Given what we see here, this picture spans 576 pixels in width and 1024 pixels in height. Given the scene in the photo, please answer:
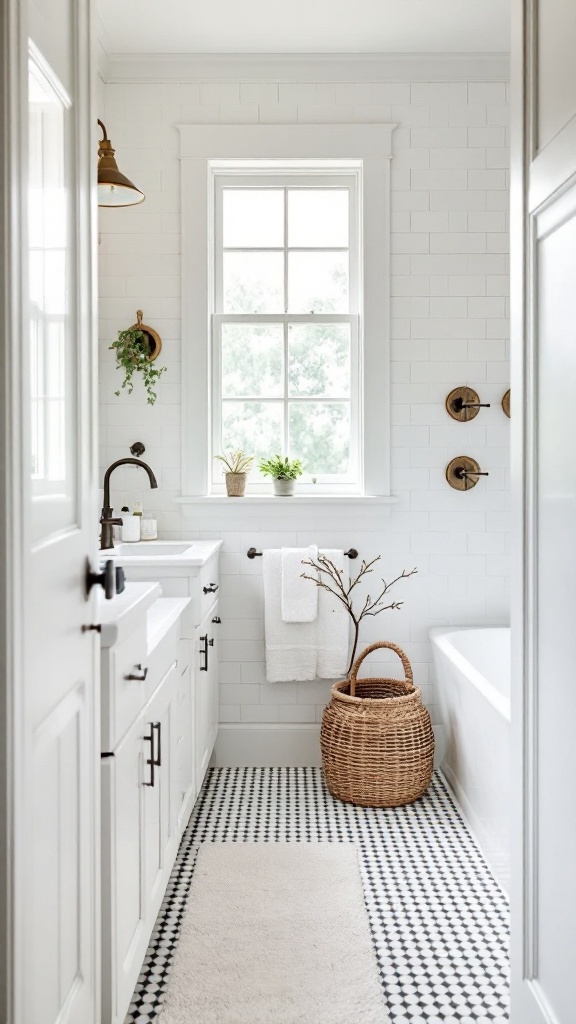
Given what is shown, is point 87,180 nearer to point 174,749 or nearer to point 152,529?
point 174,749

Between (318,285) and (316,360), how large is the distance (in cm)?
35

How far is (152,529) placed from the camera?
359cm

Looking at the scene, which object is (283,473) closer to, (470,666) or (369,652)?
(369,652)

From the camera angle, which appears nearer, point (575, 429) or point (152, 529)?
point (575, 429)

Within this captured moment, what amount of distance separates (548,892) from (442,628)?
2.30m

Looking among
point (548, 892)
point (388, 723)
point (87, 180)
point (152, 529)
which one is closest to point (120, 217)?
point (152, 529)

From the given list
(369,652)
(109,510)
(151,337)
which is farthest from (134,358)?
(369,652)

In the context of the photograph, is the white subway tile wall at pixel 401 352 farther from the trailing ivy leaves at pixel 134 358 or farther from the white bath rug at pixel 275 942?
the white bath rug at pixel 275 942

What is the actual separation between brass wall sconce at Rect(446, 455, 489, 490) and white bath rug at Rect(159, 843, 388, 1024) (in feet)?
5.28

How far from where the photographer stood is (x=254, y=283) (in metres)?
3.77

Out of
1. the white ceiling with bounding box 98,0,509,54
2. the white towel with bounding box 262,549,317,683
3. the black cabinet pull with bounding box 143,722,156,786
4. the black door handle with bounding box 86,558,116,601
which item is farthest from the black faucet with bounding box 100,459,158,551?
the white ceiling with bounding box 98,0,509,54

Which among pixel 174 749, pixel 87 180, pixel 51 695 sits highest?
pixel 87 180

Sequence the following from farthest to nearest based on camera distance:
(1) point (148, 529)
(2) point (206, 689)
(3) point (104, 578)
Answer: (1) point (148, 529) < (2) point (206, 689) < (3) point (104, 578)

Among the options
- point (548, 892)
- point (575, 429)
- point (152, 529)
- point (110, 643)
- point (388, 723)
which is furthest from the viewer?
point (152, 529)
